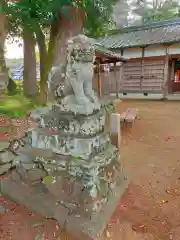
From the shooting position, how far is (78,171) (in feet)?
8.53

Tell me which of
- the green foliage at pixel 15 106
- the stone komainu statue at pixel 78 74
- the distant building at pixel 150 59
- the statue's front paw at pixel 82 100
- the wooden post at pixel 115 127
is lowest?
the wooden post at pixel 115 127

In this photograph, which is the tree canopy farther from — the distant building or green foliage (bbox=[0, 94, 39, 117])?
green foliage (bbox=[0, 94, 39, 117])

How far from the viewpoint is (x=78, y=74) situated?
253 cm

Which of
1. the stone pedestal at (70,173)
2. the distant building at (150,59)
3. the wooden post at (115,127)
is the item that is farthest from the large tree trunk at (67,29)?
the distant building at (150,59)

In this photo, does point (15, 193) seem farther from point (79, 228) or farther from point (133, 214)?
point (133, 214)

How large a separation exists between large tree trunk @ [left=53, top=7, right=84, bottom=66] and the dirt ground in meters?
4.07

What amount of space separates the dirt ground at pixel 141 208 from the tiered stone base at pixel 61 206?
121 mm

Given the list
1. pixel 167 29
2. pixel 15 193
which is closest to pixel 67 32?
pixel 15 193

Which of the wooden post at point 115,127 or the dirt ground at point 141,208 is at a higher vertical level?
the wooden post at point 115,127

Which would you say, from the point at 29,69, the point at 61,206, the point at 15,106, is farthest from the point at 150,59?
the point at 61,206

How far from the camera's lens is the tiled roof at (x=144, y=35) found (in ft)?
40.2

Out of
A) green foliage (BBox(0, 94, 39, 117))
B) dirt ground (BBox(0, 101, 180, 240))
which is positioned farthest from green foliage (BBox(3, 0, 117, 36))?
dirt ground (BBox(0, 101, 180, 240))

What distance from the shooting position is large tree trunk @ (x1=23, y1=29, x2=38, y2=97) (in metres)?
9.26

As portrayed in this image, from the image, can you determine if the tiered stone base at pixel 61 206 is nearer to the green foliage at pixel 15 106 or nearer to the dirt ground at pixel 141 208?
the dirt ground at pixel 141 208
